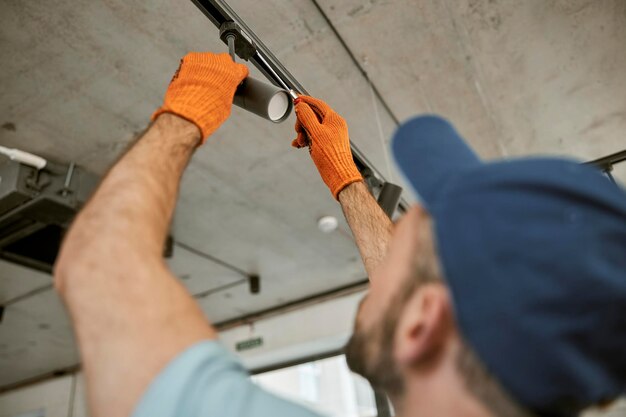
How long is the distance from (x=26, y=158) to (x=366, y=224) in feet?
5.56

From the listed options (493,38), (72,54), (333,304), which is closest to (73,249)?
(72,54)

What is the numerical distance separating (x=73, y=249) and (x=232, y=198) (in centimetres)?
204

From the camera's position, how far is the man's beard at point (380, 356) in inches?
22.2

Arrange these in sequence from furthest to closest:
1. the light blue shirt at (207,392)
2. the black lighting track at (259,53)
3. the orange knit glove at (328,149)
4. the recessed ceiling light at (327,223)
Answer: the recessed ceiling light at (327,223)
the orange knit glove at (328,149)
the black lighting track at (259,53)
the light blue shirt at (207,392)

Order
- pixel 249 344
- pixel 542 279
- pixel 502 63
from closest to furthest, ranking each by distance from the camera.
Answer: pixel 542 279 < pixel 502 63 < pixel 249 344

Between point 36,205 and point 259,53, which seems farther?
point 36,205

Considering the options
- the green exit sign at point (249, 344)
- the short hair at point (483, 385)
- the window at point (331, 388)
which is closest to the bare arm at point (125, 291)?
the short hair at point (483, 385)

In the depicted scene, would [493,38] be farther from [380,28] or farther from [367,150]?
[367,150]

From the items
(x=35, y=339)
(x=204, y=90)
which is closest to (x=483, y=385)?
(x=204, y=90)

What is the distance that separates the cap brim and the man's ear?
0.41ft

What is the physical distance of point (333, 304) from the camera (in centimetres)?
404

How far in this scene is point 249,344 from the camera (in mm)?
4430

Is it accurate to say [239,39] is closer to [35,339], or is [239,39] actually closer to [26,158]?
[26,158]

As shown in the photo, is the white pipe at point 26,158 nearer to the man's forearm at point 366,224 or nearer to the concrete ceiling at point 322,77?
the concrete ceiling at point 322,77
